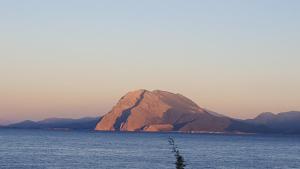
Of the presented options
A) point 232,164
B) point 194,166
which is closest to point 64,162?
point 194,166

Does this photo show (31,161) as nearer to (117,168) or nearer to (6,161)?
(6,161)

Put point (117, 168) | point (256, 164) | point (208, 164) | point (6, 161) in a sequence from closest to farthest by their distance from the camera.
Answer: point (117, 168), point (6, 161), point (208, 164), point (256, 164)

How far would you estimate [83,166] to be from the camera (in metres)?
86.9

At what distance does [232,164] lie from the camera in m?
99.3

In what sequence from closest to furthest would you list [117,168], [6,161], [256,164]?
[117,168], [6,161], [256,164]

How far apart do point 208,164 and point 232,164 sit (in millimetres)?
4701

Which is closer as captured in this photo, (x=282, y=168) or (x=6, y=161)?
(x=6, y=161)

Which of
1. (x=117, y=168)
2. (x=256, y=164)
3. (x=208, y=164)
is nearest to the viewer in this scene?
(x=117, y=168)

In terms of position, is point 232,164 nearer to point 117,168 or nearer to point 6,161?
point 117,168

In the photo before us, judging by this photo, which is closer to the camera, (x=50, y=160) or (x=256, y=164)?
(x=50, y=160)

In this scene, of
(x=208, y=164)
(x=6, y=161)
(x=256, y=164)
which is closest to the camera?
(x=6, y=161)

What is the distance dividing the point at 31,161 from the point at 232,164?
97.8 feet

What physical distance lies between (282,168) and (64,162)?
32.2m

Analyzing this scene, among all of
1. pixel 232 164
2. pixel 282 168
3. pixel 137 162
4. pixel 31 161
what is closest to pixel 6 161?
pixel 31 161
